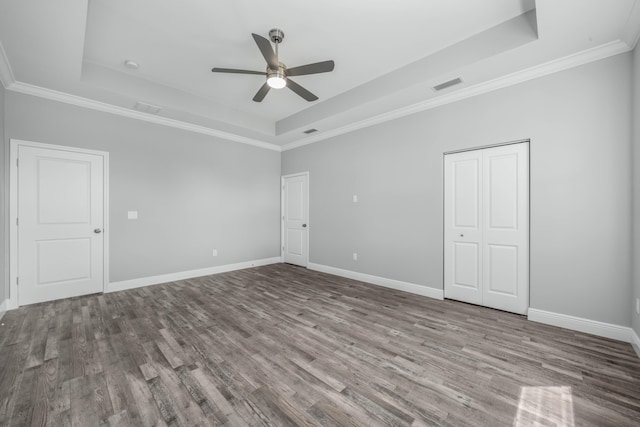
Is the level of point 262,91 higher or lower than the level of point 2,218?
higher

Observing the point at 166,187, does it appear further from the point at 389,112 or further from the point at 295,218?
the point at 389,112

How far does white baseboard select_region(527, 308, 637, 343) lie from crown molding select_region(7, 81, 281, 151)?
563 cm

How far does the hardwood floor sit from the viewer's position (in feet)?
5.34

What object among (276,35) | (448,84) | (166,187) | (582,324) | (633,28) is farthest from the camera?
(166,187)

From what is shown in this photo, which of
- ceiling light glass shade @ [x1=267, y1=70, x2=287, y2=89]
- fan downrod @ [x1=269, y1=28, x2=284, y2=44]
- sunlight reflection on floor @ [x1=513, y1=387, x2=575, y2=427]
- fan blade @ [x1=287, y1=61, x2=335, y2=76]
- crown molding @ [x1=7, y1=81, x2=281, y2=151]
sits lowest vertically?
sunlight reflection on floor @ [x1=513, y1=387, x2=575, y2=427]

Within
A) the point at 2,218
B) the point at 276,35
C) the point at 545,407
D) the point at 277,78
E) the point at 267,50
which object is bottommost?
the point at 545,407

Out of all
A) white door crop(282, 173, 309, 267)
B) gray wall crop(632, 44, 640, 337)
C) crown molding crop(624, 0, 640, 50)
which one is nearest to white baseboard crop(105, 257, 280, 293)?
white door crop(282, 173, 309, 267)

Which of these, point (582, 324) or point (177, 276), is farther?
point (177, 276)

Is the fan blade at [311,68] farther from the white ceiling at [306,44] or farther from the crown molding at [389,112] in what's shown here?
the crown molding at [389,112]

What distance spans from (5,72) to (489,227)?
20.0 ft

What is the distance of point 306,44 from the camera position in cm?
310

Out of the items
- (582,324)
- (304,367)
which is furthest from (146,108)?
(582,324)

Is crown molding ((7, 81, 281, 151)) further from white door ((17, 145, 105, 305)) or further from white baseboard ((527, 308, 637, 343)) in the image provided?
white baseboard ((527, 308, 637, 343))

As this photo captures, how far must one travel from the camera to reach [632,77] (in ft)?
8.26
